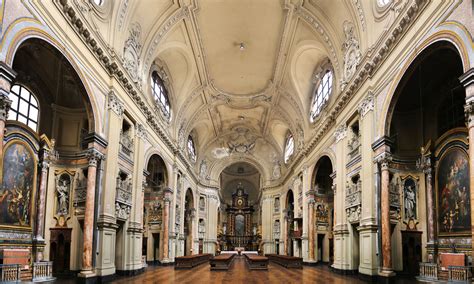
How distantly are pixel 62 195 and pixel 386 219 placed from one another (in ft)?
36.9

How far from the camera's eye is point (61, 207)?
Result: 1505cm

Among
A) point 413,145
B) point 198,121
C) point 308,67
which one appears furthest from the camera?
point 198,121

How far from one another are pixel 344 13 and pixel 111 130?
10189 mm

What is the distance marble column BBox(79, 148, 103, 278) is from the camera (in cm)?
1315

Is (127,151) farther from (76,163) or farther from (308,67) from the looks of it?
(308,67)

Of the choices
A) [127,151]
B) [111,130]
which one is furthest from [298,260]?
[111,130]

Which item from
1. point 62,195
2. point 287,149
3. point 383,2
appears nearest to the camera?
point 383,2

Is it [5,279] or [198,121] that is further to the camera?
[198,121]

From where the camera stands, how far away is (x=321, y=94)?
75.9 feet

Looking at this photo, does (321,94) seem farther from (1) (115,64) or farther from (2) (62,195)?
(2) (62,195)

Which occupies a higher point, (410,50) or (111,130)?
(410,50)

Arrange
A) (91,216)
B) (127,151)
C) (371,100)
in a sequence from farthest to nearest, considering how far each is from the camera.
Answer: (127,151) < (371,100) < (91,216)

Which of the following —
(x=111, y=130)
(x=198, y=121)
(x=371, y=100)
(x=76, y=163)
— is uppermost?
(x=198, y=121)

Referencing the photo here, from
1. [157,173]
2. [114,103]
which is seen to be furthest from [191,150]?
[114,103]
